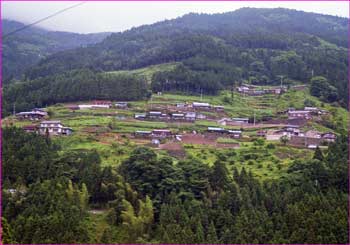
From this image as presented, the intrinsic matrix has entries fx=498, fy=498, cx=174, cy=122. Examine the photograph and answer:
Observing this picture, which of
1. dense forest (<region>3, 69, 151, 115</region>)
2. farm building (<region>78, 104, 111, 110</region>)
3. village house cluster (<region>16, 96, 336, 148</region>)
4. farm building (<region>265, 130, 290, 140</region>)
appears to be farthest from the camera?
dense forest (<region>3, 69, 151, 115</region>)

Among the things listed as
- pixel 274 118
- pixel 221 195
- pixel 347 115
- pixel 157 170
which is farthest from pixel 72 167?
pixel 347 115

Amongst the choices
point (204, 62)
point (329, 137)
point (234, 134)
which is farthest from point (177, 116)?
point (204, 62)

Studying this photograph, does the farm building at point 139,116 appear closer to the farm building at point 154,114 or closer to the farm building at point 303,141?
the farm building at point 154,114

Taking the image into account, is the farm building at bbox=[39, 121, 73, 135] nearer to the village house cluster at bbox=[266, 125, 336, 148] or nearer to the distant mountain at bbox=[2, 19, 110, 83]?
the village house cluster at bbox=[266, 125, 336, 148]

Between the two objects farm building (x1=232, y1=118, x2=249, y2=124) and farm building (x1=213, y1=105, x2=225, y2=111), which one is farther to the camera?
farm building (x1=213, y1=105, x2=225, y2=111)

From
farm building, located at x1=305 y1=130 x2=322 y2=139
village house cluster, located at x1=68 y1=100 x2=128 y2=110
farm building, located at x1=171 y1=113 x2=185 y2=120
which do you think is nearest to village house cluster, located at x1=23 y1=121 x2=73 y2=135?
village house cluster, located at x1=68 y1=100 x2=128 y2=110
